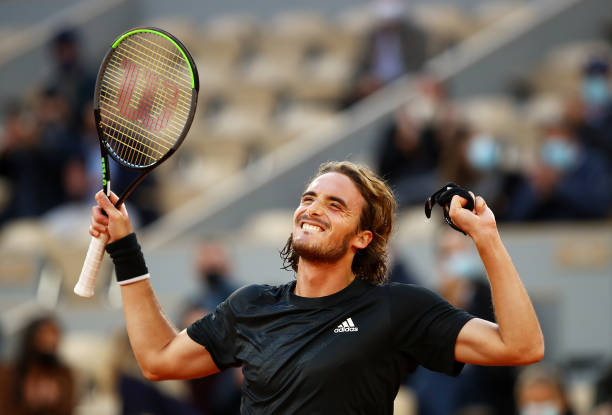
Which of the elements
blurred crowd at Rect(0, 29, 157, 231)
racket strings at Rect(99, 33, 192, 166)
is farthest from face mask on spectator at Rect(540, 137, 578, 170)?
blurred crowd at Rect(0, 29, 157, 231)

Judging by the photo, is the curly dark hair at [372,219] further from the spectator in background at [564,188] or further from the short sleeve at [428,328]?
the spectator in background at [564,188]

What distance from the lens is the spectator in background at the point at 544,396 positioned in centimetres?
545

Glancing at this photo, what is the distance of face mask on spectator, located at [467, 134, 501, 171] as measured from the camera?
7.03m

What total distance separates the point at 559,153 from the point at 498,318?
15.2 ft

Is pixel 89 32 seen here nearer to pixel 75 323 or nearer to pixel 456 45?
pixel 456 45

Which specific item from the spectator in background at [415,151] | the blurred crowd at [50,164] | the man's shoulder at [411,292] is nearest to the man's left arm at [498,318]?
the man's shoulder at [411,292]

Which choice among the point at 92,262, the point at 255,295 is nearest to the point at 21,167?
the point at 92,262

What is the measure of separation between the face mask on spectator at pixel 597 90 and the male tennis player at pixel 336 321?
5.40 meters

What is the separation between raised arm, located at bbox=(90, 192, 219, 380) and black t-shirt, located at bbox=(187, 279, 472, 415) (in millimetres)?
153

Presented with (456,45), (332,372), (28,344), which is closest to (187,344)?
(332,372)

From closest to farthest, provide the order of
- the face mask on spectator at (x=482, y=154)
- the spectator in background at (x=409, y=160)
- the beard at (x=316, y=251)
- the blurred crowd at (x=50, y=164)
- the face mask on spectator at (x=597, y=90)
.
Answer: the beard at (x=316, y=251) < the face mask on spectator at (x=482, y=154) < the spectator in background at (x=409, y=160) < the face mask on spectator at (x=597, y=90) < the blurred crowd at (x=50, y=164)

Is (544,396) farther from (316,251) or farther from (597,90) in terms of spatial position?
(597,90)

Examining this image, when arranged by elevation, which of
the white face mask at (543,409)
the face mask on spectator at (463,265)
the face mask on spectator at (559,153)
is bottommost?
the white face mask at (543,409)

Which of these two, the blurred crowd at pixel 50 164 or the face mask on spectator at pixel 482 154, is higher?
the blurred crowd at pixel 50 164
